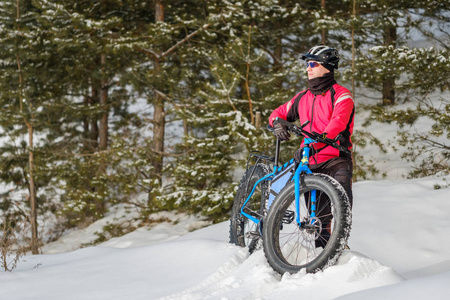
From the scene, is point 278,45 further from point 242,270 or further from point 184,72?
point 242,270

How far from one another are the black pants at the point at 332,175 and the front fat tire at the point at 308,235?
16 centimetres

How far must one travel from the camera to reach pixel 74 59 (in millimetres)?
14648

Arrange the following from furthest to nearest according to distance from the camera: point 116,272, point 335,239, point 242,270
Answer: point 116,272 → point 242,270 → point 335,239

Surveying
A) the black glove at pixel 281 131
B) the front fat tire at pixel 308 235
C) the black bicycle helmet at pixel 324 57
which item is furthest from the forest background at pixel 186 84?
the front fat tire at pixel 308 235

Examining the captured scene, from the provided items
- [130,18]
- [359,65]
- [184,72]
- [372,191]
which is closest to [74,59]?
[130,18]

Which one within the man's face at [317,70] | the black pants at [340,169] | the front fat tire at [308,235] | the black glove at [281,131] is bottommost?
the front fat tire at [308,235]

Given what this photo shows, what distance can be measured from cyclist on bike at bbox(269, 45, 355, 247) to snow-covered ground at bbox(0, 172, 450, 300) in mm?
708

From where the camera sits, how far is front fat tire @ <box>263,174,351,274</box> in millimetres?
3260

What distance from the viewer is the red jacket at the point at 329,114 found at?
3684 mm

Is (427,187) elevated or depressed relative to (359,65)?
depressed

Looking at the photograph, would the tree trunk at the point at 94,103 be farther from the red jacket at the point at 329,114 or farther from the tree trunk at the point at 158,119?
the red jacket at the point at 329,114

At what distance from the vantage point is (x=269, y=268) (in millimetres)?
3703

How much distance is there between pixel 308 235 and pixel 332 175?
563 mm

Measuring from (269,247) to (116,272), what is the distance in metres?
1.87
